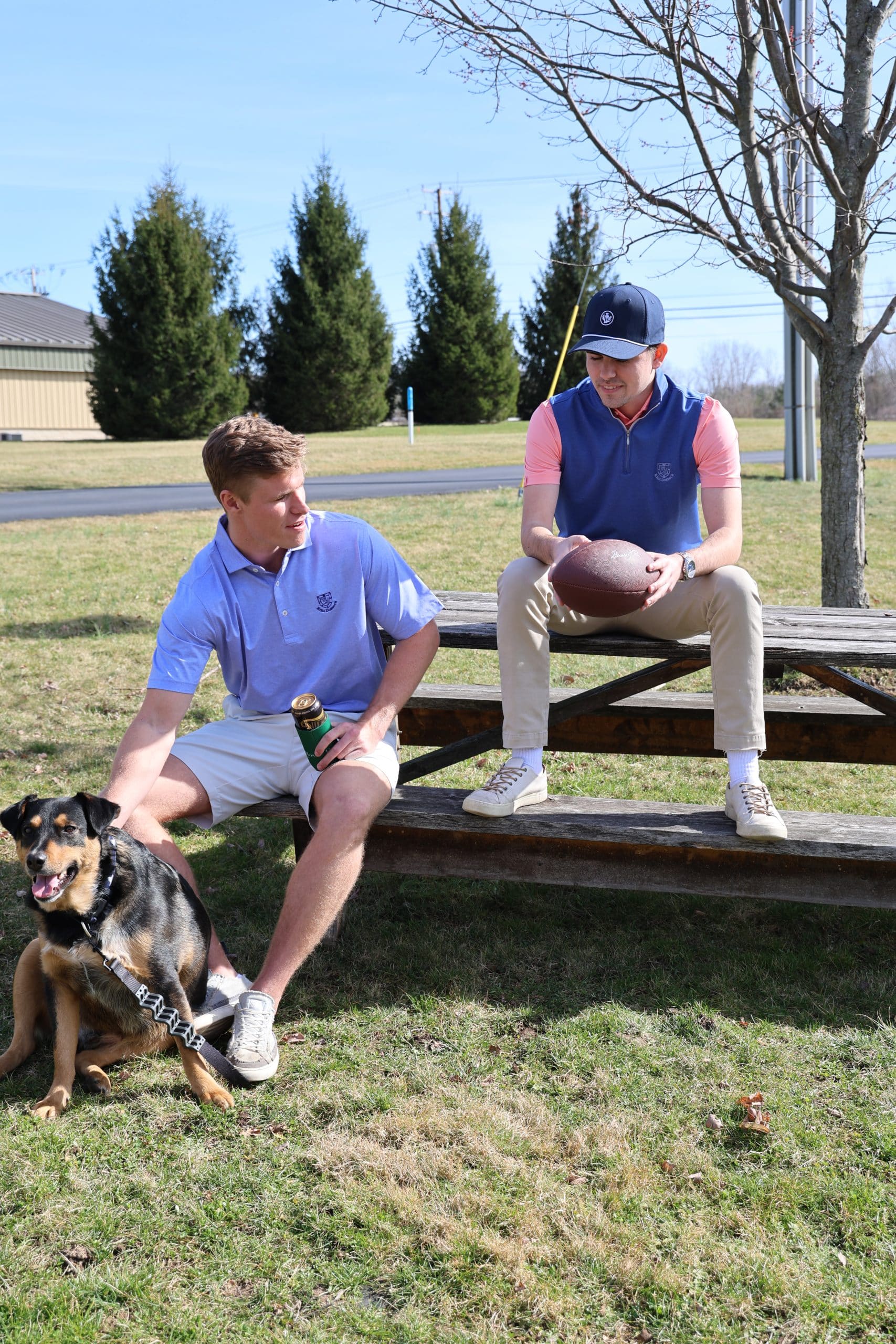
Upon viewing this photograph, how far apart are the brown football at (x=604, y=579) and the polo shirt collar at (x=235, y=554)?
2.75 ft

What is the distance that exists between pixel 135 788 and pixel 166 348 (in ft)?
119

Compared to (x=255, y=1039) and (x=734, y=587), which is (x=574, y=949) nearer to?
(x=255, y=1039)

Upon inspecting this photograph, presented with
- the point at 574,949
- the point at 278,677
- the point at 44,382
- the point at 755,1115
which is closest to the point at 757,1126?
the point at 755,1115

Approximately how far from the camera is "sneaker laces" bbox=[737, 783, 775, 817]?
3.59 m

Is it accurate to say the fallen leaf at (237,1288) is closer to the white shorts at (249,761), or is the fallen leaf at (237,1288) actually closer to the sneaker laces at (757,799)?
the white shorts at (249,761)

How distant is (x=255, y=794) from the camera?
3.81m

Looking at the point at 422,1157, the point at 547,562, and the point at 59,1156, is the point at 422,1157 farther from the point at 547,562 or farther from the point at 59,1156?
the point at 547,562

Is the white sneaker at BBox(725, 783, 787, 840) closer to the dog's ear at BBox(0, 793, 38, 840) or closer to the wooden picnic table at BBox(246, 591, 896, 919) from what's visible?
the wooden picnic table at BBox(246, 591, 896, 919)

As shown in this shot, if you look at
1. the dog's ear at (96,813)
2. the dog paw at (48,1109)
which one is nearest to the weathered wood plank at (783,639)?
the dog's ear at (96,813)

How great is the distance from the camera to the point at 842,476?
692 centimetres

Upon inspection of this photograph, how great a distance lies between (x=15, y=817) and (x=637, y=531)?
2.32m

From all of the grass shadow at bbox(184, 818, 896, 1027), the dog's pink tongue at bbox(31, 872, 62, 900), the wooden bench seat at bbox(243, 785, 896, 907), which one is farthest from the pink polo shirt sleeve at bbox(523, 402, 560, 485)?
the dog's pink tongue at bbox(31, 872, 62, 900)

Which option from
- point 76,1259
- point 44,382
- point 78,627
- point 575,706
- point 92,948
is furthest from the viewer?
point 44,382

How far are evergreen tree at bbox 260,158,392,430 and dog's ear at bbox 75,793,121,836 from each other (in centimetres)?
3841
